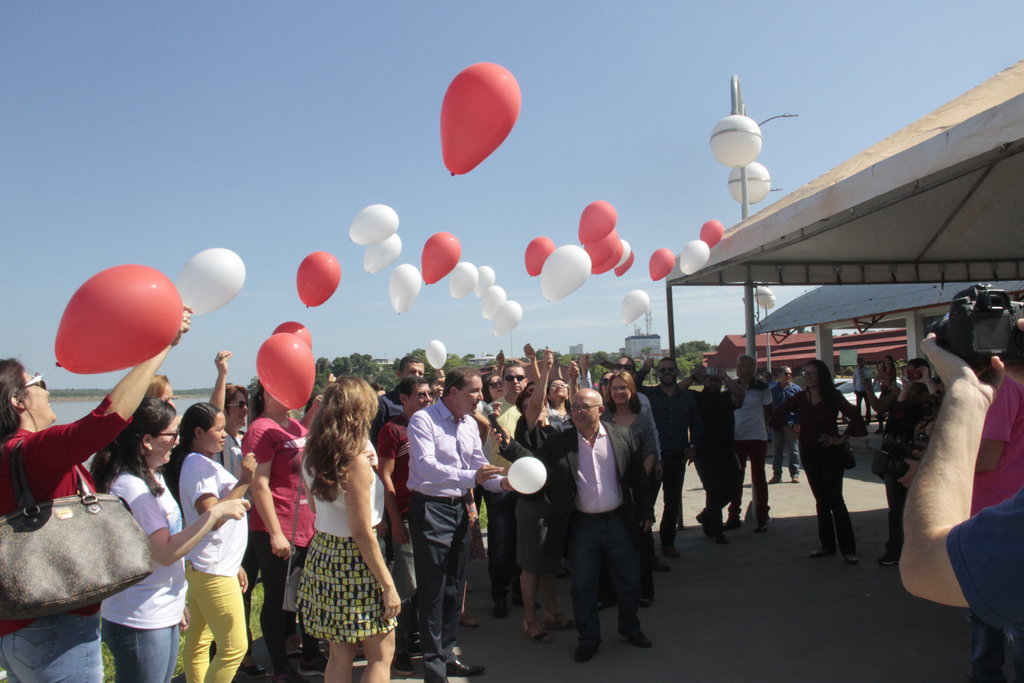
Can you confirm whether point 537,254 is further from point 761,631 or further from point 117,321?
point 117,321

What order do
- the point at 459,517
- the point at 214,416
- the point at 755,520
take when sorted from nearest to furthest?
the point at 214,416 < the point at 459,517 < the point at 755,520

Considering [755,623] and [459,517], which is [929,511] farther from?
[755,623]

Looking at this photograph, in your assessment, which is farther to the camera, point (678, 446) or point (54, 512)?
point (678, 446)

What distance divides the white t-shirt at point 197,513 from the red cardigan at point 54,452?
3.41ft

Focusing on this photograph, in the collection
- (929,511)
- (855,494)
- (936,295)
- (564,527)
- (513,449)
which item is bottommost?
(855,494)

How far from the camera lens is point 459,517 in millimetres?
3885

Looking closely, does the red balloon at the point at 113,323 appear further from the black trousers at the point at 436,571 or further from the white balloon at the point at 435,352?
the white balloon at the point at 435,352

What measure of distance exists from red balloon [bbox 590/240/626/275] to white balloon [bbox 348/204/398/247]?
1.88 meters

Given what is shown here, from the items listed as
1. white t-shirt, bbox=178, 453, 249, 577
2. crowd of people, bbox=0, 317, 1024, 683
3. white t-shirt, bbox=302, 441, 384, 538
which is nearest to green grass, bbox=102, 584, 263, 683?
crowd of people, bbox=0, 317, 1024, 683

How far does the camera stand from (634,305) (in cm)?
704

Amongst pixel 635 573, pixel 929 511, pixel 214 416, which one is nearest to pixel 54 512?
pixel 214 416

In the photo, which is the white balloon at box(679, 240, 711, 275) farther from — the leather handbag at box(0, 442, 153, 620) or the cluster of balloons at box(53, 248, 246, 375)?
the leather handbag at box(0, 442, 153, 620)

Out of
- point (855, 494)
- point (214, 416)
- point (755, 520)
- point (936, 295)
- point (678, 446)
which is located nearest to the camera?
point (214, 416)

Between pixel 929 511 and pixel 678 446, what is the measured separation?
17.1 ft
